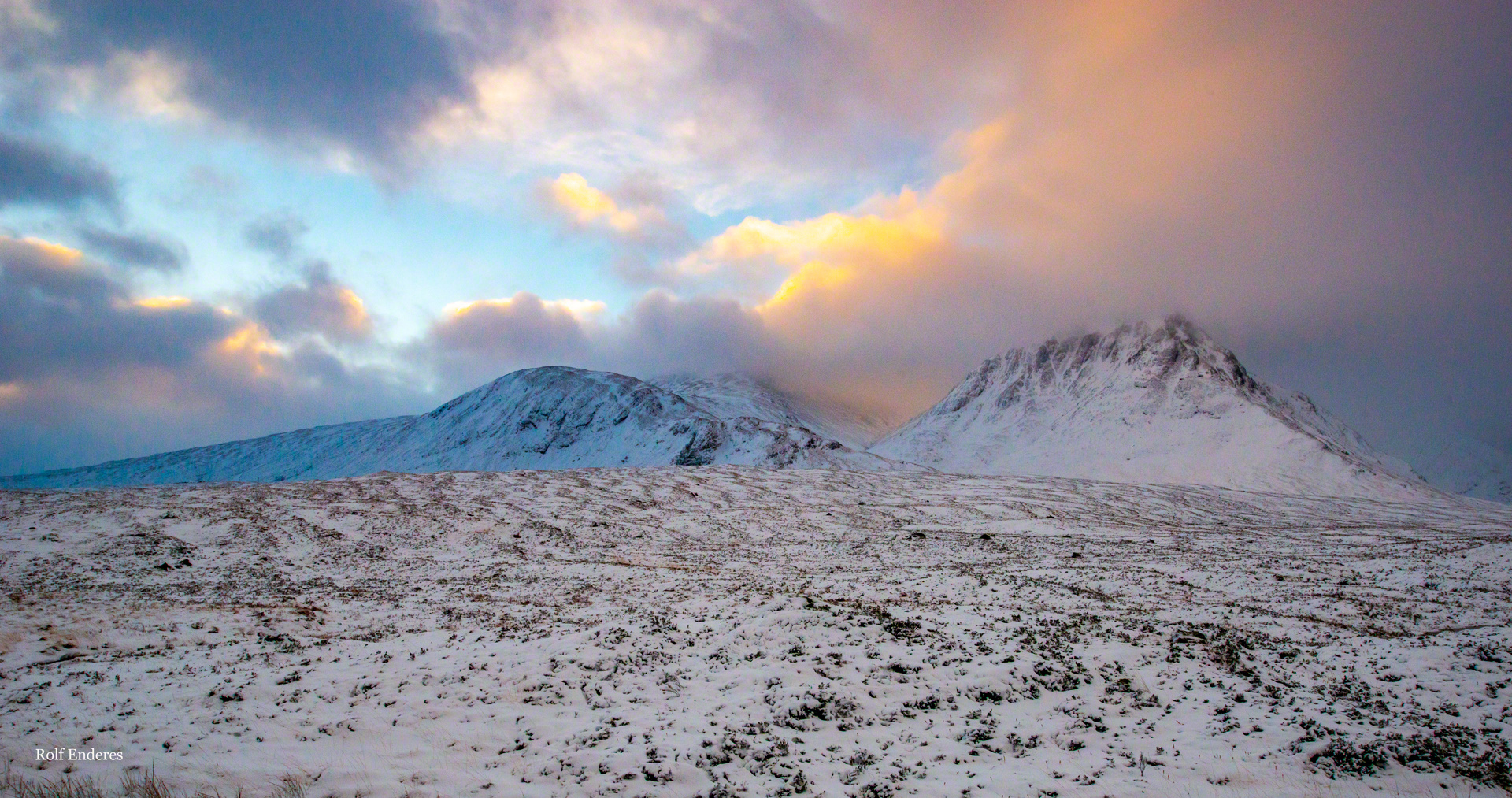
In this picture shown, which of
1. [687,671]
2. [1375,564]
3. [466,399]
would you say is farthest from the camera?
[466,399]

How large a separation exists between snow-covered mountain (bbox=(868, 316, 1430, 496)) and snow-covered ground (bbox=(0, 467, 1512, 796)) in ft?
384

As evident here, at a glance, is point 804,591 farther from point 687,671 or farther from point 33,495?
point 33,495

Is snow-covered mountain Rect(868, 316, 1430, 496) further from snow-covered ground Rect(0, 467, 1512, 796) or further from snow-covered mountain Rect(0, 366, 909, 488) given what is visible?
snow-covered ground Rect(0, 467, 1512, 796)

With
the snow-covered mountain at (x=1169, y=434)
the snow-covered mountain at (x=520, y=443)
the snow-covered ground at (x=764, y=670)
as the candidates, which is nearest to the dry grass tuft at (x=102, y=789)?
the snow-covered ground at (x=764, y=670)

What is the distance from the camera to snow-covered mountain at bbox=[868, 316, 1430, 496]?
123 meters

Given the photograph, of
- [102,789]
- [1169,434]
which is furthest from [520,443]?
[1169,434]

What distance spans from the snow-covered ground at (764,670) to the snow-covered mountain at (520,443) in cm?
9787

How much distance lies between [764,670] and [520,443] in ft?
501

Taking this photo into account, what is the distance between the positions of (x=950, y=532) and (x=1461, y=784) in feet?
107

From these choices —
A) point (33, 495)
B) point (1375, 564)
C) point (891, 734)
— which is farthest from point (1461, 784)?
point (33, 495)

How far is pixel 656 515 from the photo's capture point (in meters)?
46.8

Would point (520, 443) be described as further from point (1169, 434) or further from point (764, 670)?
point (1169, 434)

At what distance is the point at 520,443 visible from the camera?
506 feet

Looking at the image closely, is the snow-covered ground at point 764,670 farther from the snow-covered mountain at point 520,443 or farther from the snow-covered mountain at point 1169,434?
the snow-covered mountain at point 1169,434
